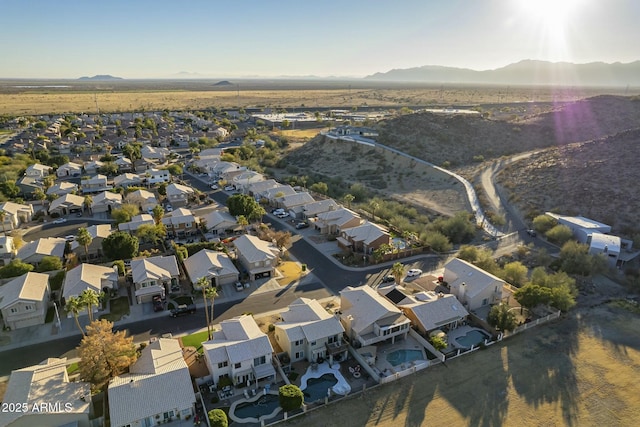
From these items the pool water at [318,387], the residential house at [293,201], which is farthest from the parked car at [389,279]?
the residential house at [293,201]

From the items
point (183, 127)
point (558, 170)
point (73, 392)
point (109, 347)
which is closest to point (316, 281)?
point (109, 347)

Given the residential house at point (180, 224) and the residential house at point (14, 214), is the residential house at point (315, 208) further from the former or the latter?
the residential house at point (14, 214)

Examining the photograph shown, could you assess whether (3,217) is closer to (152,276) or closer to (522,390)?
(152,276)

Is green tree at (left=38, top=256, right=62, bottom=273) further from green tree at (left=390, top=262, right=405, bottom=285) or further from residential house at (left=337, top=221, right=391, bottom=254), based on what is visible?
green tree at (left=390, top=262, right=405, bottom=285)

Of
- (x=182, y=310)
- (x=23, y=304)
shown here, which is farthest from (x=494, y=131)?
(x=23, y=304)

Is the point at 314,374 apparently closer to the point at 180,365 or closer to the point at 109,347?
the point at 180,365

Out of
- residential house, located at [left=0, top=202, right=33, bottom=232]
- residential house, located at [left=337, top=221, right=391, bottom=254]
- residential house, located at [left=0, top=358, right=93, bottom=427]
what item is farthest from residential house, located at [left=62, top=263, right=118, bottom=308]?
residential house, located at [left=337, top=221, right=391, bottom=254]
